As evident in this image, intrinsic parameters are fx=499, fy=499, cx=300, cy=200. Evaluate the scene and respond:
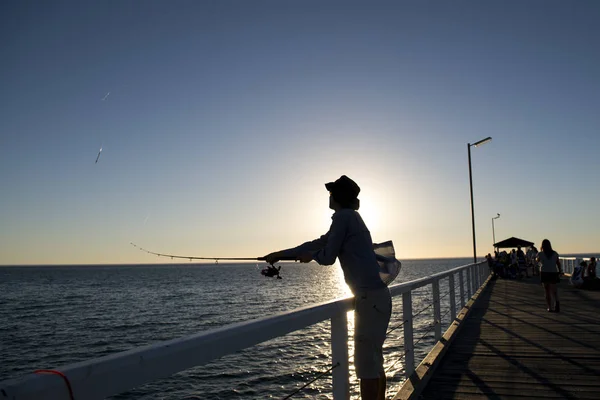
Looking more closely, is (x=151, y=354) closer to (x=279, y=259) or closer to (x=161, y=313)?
(x=279, y=259)

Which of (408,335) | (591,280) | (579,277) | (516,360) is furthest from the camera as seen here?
(579,277)

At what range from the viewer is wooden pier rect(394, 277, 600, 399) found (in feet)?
16.2

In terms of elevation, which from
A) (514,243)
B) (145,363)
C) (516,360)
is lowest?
(516,360)

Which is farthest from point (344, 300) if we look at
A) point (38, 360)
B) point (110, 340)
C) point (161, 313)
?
point (161, 313)

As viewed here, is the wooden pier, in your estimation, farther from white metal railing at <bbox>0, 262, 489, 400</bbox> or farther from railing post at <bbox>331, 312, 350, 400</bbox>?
white metal railing at <bbox>0, 262, 489, 400</bbox>

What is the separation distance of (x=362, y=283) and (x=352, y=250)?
0.76 ft

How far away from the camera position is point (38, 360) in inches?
837

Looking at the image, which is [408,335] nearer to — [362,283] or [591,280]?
[362,283]

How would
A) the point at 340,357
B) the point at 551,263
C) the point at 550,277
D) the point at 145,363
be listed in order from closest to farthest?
the point at 145,363 < the point at 340,357 < the point at 550,277 < the point at 551,263

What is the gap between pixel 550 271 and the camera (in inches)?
444

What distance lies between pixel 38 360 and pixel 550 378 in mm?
21613

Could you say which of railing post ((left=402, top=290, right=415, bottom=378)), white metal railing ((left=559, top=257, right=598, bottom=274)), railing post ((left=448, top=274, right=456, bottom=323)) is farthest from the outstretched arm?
white metal railing ((left=559, top=257, right=598, bottom=274))

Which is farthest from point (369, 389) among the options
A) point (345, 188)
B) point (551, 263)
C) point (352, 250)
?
point (551, 263)

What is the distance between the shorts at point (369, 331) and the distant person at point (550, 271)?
30.7 feet
